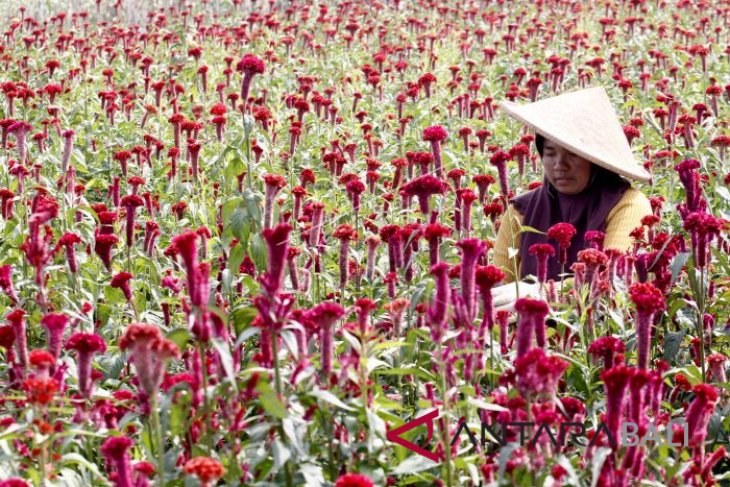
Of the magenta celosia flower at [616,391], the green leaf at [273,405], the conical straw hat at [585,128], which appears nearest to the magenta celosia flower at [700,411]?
the magenta celosia flower at [616,391]

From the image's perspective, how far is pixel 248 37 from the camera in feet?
35.3

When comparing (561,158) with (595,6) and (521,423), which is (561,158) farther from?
(595,6)

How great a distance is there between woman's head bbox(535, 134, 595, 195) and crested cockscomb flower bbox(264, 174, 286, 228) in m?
1.72

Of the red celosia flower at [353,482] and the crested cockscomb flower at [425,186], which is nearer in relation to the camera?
the red celosia flower at [353,482]

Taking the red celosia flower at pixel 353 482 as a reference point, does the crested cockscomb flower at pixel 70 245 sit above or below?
below

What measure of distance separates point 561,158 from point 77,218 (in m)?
2.38

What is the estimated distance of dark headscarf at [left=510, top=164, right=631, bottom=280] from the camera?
14.2 feet

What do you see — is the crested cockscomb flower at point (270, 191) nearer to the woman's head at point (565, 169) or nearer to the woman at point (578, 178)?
the woman at point (578, 178)

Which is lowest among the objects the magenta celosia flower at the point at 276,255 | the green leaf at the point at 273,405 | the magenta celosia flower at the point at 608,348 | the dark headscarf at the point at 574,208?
the dark headscarf at the point at 574,208

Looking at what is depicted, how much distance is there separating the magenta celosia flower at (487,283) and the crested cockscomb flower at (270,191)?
0.76 metres

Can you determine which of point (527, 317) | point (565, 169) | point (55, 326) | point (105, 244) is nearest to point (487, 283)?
point (527, 317)

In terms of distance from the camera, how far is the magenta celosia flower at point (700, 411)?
2059 millimetres

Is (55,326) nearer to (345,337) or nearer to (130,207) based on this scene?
(345,337)

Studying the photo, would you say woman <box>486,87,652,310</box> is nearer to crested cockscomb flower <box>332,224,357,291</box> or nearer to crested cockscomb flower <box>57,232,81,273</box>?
crested cockscomb flower <box>332,224,357,291</box>
